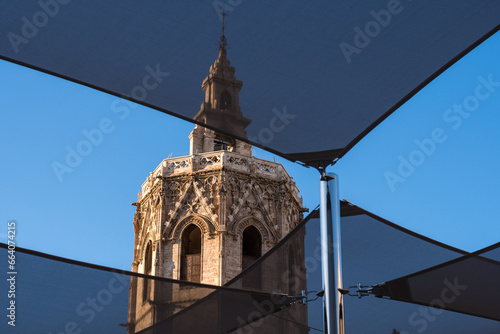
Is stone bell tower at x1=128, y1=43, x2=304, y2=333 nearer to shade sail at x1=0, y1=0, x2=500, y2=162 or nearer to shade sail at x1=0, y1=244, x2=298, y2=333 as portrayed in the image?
shade sail at x1=0, y1=0, x2=500, y2=162

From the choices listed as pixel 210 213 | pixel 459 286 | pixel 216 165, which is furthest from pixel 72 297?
pixel 216 165

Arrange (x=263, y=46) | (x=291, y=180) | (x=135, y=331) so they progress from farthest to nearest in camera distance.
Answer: (x=291, y=180), (x=263, y=46), (x=135, y=331)

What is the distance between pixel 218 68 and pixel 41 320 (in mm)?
1248

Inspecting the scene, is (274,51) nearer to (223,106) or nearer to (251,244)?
(223,106)

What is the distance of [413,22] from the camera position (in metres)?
2.61

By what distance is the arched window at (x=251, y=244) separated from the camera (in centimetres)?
3291

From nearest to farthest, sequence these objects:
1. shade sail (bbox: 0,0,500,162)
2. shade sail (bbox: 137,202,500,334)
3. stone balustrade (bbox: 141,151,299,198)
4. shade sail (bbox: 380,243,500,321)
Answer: shade sail (bbox: 0,0,500,162) < shade sail (bbox: 380,243,500,321) < shade sail (bbox: 137,202,500,334) < stone balustrade (bbox: 141,151,299,198)

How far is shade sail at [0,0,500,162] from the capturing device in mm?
2570

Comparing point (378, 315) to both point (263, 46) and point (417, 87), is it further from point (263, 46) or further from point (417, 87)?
point (263, 46)

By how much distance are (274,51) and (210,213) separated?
1173 inches

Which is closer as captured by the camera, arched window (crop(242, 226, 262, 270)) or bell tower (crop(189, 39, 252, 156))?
bell tower (crop(189, 39, 252, 156))

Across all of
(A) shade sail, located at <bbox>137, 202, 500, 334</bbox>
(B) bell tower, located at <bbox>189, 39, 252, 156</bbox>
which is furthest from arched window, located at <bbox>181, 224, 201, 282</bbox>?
(B) bell tower, located at <bbox>189, 39, 252, 156</bbox>

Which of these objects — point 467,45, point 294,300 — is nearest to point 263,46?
point 467,45

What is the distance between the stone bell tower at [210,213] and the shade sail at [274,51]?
2815cm
